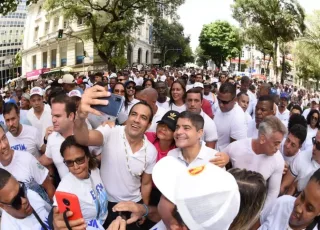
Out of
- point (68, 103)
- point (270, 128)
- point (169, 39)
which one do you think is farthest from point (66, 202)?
point (169, 39)

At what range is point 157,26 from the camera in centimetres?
5116

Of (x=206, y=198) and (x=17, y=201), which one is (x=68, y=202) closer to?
(x=206, y=198)

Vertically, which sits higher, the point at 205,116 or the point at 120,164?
the point at 205,116

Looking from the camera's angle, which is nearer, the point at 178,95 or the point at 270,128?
the point at 270,128

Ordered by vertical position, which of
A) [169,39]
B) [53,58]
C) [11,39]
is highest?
[11,39]

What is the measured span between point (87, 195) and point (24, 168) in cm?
87

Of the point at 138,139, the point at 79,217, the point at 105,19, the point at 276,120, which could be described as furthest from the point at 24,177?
the point at 105,19

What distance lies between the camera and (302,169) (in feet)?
11.9

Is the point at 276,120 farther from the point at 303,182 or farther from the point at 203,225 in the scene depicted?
the point at 203,225

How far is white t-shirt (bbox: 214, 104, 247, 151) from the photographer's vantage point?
4617 mm

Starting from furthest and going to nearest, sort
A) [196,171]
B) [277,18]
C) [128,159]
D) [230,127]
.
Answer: [277,18]
[230,127]
[128,159]
[196,171]

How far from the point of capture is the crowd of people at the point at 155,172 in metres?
1.51

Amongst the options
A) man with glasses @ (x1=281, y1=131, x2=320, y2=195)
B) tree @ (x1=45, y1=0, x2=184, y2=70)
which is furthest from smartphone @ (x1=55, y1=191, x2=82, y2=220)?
tree @ (x1=45, y1=0, x2=184, y2=70)

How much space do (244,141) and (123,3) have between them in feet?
67.8
